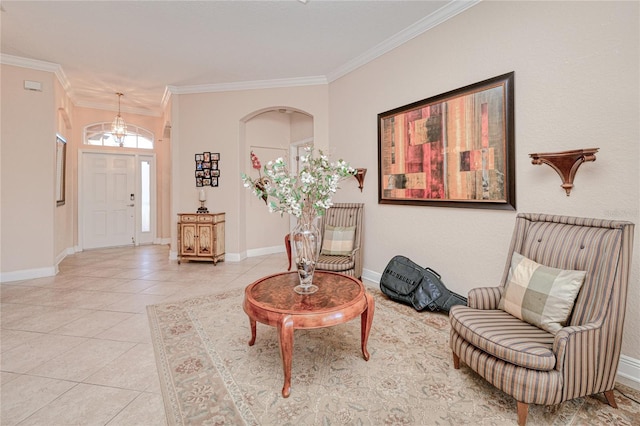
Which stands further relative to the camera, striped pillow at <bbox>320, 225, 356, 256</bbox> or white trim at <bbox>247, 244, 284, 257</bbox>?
white trim at <bbox>247, 244, 284, 257</bbox>

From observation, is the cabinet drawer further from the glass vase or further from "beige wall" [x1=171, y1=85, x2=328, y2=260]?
the glass vase

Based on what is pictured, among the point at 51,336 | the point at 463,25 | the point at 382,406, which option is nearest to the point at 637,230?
the point at 382,406

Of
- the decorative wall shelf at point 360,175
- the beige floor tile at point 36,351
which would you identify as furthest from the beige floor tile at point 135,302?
the decorative wall shelf at point 360,175

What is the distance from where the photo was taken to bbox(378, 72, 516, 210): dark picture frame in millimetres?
2561

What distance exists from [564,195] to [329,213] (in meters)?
2.65

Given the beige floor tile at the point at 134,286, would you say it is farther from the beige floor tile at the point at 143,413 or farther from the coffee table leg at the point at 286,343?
the coffee table leg at the point at 286,343

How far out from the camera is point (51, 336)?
252cm

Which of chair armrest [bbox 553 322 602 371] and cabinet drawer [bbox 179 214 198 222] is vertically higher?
cabinet drawer [bbox 179 214 198 222]

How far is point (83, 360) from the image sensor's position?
2162 millimetres

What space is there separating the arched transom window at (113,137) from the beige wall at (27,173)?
2.19 m

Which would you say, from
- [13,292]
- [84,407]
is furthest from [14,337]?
[13,292]

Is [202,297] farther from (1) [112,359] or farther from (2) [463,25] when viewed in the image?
(2) [463,25]

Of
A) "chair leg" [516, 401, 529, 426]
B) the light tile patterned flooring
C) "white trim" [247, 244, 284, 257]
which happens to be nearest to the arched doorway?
"white trim" [247, 244, 284, 257]

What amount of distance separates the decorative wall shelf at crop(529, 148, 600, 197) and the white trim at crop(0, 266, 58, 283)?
20.2 feet
